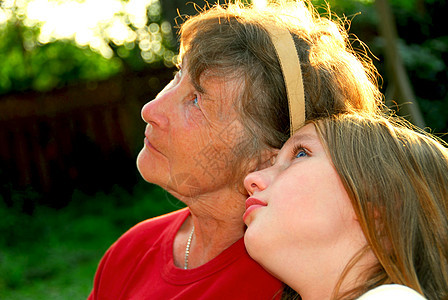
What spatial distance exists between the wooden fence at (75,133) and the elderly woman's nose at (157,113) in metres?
4.44

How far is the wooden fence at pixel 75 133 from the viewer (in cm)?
595

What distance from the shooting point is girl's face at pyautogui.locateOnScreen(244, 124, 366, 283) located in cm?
139

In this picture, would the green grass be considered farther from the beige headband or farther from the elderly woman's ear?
the beige headband

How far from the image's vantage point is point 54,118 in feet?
19.9

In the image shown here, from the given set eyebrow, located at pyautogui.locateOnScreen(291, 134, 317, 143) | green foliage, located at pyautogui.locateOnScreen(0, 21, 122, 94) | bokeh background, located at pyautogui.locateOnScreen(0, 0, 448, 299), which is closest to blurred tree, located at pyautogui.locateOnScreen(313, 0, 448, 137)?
bokeh background, located at pyautogui.locateOnScreen(0, 0, 448, 299)

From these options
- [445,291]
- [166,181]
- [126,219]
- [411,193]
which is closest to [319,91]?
[411,193]

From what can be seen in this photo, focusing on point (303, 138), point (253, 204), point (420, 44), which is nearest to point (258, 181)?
point (253, 204)

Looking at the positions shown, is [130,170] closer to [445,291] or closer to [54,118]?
[54,118]

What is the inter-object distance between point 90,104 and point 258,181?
505cm

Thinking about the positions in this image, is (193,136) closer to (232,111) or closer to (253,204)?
(232,111)

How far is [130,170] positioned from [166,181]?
451cm

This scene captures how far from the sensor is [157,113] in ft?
5.79

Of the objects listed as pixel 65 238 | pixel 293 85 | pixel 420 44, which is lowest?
pixel 65 238

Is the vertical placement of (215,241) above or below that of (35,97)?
above
